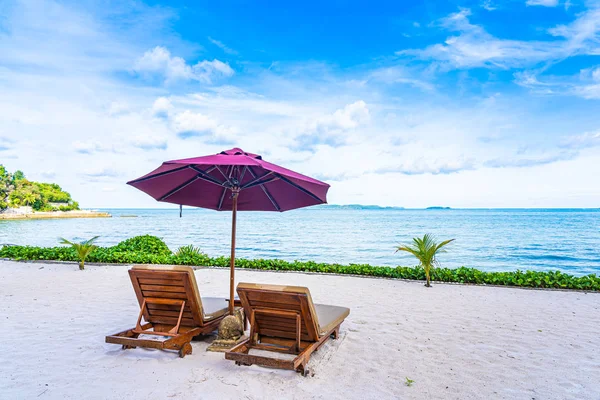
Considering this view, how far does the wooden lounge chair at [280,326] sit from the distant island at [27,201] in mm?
79600

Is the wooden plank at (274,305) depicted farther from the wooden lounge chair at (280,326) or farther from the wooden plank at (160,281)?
the wooden plank at (160,281)

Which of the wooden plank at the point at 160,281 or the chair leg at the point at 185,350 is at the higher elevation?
the wooden plank at the point at 160,281

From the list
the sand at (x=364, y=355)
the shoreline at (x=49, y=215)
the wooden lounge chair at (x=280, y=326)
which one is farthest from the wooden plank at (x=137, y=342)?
the shoreline at (x=49, y=215)

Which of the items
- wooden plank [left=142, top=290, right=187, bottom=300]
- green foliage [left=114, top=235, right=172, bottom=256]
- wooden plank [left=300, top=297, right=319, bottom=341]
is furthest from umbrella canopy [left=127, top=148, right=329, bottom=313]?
green foliage [left=114, top=235, right=172, bottom=256]

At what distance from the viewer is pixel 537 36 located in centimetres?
1772

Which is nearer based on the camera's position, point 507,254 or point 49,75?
point 49,75

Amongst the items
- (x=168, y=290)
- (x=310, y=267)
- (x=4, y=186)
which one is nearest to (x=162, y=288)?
(x=168, y=290)

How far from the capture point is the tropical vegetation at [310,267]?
27.7ft

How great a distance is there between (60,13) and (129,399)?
500 inches

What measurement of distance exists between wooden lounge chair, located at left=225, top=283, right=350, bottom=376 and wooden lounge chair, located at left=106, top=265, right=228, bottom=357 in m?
0.67

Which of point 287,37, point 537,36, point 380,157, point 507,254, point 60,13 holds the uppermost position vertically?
point 537,36

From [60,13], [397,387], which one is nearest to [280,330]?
[397,387]

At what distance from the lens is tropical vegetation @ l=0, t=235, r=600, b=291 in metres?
8.45

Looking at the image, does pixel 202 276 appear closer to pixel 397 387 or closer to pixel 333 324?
pixel 333 324
